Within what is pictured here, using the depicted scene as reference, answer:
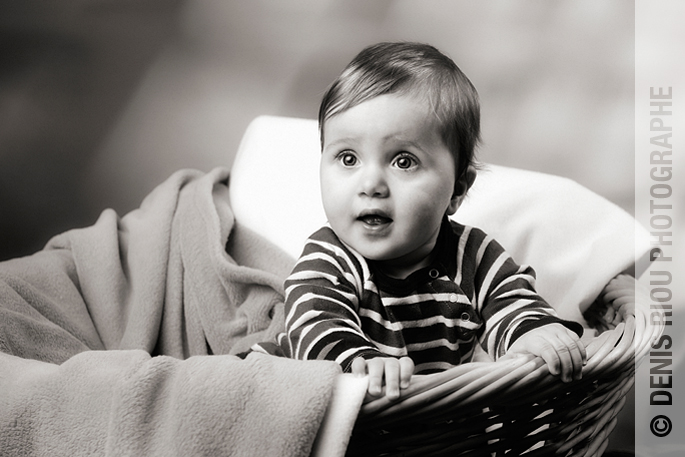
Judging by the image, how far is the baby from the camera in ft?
2.93

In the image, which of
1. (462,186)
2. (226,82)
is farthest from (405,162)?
(226,82)

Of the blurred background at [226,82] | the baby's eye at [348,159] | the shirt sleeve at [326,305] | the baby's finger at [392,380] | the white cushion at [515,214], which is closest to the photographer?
the baby's finger at [392,380]

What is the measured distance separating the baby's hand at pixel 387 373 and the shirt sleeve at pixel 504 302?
248 mm

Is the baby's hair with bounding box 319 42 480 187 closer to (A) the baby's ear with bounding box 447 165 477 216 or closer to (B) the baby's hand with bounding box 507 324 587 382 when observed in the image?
(A) the baby's ear with bounding box 447 165 477 216

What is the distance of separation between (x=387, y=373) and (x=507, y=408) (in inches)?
6.2

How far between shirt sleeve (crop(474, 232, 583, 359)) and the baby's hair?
0.14 m

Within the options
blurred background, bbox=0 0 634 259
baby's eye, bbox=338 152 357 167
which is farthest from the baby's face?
blurred background, bbox=0 0 634 259

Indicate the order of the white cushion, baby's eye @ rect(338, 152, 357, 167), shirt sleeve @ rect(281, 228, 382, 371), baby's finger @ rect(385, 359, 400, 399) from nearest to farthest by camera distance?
baby's finger @ rect(385, 359, 400, 399) → shirt sleeve @ rect(281, 228, 382, 371) → baby's eye @ rect(338, 152, 357, 167) → the white cushion

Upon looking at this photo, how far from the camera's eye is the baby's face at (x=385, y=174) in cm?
90

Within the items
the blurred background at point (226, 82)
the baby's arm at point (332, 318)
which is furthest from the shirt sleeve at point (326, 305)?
the blurred background at point (226, 82)

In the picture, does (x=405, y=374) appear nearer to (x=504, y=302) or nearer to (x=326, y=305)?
(x=326, y=305)

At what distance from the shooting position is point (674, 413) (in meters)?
1.45

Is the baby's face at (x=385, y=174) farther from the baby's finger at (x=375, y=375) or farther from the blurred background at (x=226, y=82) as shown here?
the blurred background at (x=226, y=82)

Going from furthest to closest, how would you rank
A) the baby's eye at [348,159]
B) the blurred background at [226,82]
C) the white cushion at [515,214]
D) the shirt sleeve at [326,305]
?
the blurred background at [226,82] < the white cushion at [515,214] < the baby's eye at [348,159] < the shirt sleeve at [326,305]
